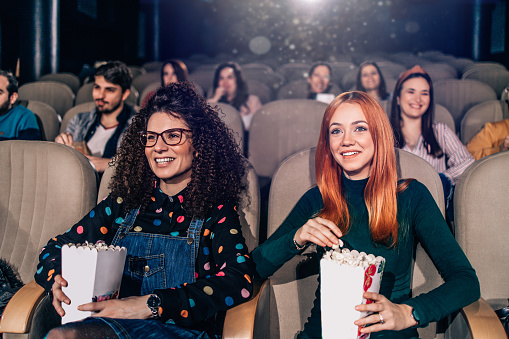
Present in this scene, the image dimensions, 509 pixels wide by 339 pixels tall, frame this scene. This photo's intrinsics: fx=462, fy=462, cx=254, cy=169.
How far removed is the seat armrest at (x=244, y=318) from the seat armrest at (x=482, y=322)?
1.73 ft

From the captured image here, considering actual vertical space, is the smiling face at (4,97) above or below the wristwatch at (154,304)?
above

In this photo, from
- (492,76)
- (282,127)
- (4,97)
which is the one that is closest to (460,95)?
(492,76)

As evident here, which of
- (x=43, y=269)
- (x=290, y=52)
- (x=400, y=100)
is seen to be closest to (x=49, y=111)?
(x=43, y=269)

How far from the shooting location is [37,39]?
5.38 meters

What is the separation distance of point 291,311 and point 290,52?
36.6 feet

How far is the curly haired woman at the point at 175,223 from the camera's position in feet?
3.86

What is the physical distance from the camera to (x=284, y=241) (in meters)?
1.29

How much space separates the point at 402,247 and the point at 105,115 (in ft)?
6.41

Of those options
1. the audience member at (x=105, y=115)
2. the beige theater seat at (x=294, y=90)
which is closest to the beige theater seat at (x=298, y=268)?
the audience member at (x=105, y=115)

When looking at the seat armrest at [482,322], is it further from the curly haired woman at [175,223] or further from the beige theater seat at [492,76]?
the beige theater seat at [492,76]

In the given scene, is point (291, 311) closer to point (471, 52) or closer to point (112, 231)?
point (112, 231)

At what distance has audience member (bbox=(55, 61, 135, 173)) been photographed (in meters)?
2.60

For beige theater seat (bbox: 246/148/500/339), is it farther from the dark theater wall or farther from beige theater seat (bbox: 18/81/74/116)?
the dark theater wall

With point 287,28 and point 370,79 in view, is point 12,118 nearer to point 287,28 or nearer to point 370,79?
point 370,79
